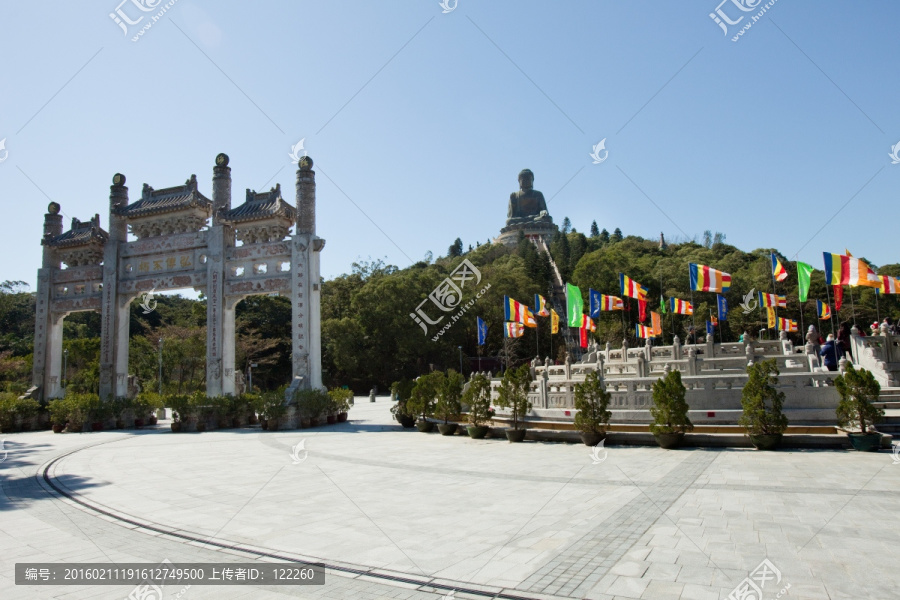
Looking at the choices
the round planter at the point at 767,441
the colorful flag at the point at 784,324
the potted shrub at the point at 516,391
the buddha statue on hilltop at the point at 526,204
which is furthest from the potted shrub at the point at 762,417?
the buddha statue on hilltop at the point at 526,204

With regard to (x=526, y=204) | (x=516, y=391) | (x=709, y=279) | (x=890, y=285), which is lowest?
(x=516, y=391)

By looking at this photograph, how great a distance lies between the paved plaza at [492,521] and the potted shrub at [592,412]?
0.74 metres

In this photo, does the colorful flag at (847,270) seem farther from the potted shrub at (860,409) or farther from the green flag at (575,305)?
the green flag at (575,305)

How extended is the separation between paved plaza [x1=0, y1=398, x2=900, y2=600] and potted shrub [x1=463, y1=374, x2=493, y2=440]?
312 cm

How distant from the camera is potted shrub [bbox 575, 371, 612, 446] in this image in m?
12.9

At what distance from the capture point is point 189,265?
24.4 meters

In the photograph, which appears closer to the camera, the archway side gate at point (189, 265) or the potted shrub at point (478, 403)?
the potted shrub at point (478, 403)

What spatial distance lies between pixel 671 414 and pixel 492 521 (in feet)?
22.7

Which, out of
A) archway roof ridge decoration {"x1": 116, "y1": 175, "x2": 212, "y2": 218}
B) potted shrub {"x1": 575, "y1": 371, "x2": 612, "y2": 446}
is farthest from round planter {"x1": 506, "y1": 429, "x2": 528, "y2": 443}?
archway roof ridge decoration {"x1": 116, "y1": 175, "x2": 212, "y2": 218}

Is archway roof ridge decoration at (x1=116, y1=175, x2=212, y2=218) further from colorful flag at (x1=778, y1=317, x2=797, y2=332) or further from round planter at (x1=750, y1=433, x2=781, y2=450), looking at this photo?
colorful flag at (x1=778, y1=317, x2=797, y2=332)

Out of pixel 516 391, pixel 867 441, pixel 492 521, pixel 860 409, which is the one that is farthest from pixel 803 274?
pixel 492 521

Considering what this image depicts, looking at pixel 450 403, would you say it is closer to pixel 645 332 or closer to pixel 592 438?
pixel 592 438

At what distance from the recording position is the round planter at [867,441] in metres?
10.7

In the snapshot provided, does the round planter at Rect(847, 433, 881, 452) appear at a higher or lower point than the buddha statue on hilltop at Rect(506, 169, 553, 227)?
lower
